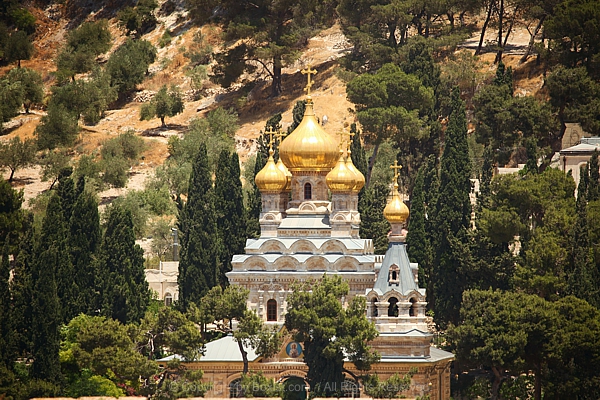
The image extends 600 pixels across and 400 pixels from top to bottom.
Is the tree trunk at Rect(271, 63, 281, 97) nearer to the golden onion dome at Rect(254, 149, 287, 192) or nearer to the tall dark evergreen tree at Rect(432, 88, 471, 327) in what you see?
the tall dark evergreen tree at Rect(432, 88, 471, 327)

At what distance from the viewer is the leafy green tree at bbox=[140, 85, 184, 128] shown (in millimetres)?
108188

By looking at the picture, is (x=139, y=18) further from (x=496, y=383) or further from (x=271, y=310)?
(x=496, y=383)

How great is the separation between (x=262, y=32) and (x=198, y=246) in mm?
31799

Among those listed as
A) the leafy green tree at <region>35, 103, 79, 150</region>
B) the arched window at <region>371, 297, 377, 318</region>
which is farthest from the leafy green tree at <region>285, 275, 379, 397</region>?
the leafy green tree at <region>35, 103, 79, 150</region>

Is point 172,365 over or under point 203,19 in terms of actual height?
under

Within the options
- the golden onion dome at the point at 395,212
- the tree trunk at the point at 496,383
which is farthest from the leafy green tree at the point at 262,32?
the tree trunk at the point at 496,383

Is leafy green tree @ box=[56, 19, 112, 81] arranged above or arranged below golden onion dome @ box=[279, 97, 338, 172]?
above

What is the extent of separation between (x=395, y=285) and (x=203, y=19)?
176ft

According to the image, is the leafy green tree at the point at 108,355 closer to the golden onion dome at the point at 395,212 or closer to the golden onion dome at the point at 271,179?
the golden onion dome at the point at 271,179

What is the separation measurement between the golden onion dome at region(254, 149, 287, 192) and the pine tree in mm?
7465

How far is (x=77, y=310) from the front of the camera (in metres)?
68.6

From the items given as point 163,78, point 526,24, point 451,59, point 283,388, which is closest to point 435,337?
point 283,388

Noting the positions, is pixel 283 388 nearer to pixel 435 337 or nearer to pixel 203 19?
pixel 435 337

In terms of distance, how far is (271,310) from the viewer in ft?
216
